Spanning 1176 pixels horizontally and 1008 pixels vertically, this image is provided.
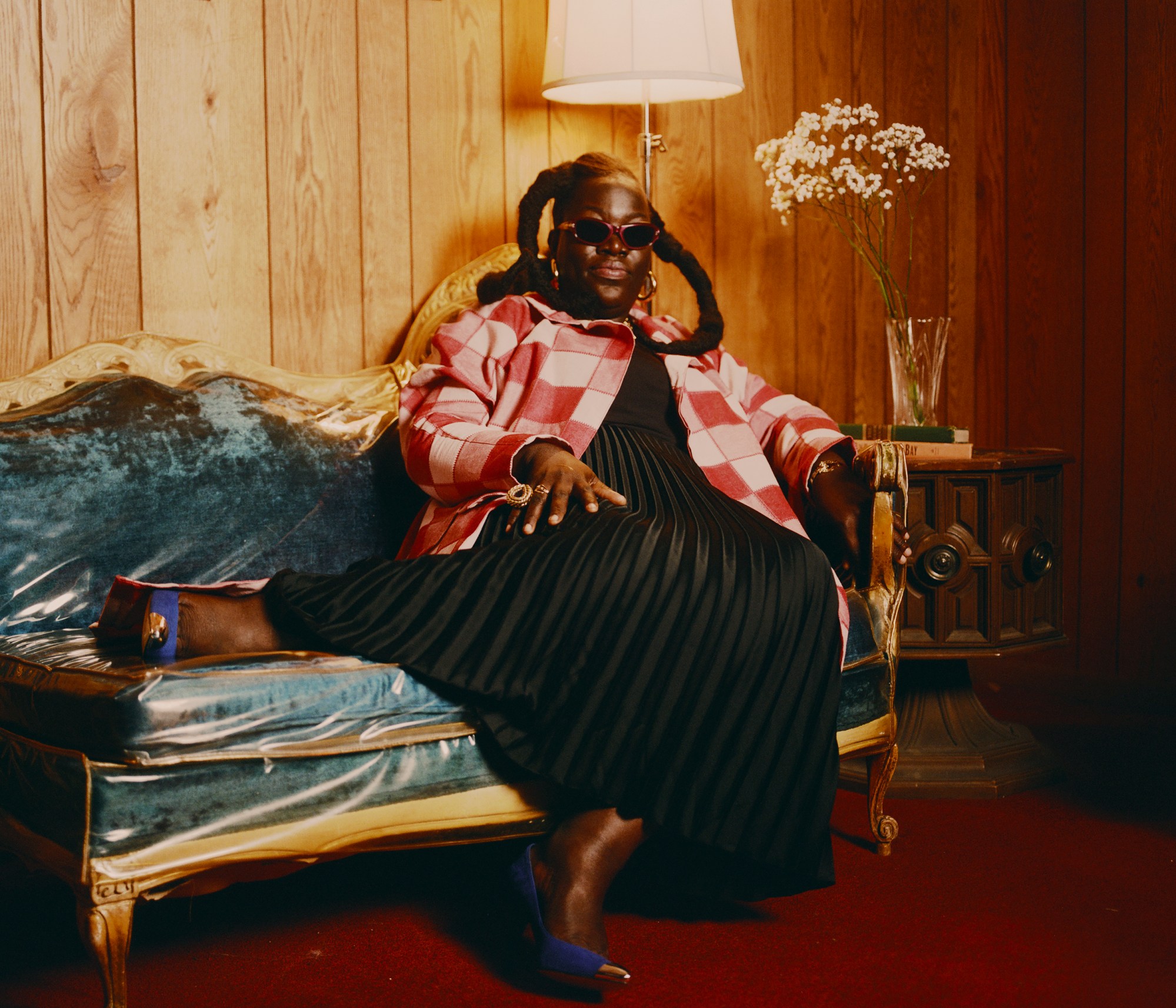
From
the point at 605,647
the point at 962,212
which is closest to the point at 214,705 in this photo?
the point at 605,647

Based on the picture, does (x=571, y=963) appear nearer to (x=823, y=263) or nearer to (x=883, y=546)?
(x=883, y=546)

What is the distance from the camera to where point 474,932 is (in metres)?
1.61

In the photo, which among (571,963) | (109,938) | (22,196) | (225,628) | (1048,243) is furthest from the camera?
(1048,243)

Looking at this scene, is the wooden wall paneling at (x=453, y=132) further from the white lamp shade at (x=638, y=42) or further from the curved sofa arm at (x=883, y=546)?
the curved sofa arm at (x=883, y=546)

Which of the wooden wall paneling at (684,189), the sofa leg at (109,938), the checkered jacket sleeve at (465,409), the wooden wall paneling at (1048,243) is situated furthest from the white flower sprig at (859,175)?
the sofa leg at (109,938)

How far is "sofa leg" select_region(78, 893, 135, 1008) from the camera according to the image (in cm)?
125

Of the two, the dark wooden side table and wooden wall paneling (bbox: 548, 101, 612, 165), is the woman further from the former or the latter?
wooden wall paneling (bbox: 548, 101, 612, 165)

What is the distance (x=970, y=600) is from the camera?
2221mm

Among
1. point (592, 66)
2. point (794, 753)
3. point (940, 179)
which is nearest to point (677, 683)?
point (794, 753)

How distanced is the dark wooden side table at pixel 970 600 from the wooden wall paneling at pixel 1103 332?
1.90 ft

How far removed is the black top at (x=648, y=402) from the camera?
2008 mm

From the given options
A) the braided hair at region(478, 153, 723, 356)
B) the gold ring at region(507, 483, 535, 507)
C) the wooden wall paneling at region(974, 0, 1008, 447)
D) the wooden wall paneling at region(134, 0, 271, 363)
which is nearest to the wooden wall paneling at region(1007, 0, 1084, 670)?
the wooden wall paneling at region(974, 0, 1008, 447)

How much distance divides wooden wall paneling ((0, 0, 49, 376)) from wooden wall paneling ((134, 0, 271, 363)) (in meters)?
0.17

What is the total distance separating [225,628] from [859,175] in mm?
1688
